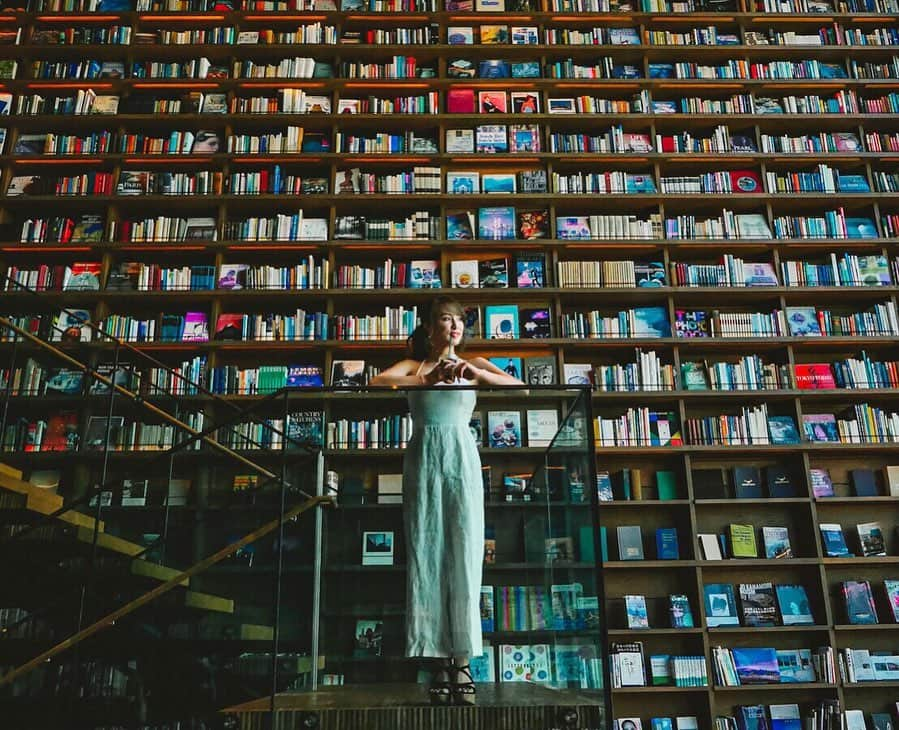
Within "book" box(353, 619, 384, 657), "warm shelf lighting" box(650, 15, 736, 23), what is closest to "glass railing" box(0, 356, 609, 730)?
"book" box(353, 619, 384, 657)

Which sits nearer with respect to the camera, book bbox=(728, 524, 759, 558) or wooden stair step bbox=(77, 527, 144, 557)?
wooden stair step bbox=(77, 527, 144, 557)

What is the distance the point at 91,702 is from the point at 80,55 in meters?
4.08

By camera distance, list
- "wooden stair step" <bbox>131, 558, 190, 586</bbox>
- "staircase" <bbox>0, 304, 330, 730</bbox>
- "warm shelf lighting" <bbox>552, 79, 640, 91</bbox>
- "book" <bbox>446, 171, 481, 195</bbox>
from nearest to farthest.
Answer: "staircase" <bbox>0, 304, 330, 730</bbox> → "wooden stair step" <bbox>131, 558, 190, 586</bbox> → "book" <bbox>446, 171, 481, 195</bbox> → "warm shelf lighting" <bbox>552, 79, 640, 91</bbox>

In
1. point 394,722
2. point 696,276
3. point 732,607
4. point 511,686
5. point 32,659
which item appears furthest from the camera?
point 696,276

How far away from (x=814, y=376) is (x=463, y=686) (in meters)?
3.35

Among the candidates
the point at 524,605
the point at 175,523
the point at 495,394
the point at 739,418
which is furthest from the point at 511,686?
the point at 739,418

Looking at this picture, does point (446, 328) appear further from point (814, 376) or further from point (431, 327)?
→ point (814, 376)

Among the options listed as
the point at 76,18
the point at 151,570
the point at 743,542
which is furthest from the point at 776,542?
the point at 76,18

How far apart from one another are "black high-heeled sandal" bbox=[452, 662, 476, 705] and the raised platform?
0.03 m

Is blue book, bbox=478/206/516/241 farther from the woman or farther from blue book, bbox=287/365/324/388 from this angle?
the woman

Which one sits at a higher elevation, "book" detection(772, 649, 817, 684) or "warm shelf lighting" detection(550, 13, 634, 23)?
"warm shelf lighting" detection(550, 13, 634, 23)

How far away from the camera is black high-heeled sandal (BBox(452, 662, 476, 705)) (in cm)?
228

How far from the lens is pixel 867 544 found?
14.9ft

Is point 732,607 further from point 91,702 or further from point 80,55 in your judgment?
point 80,55
